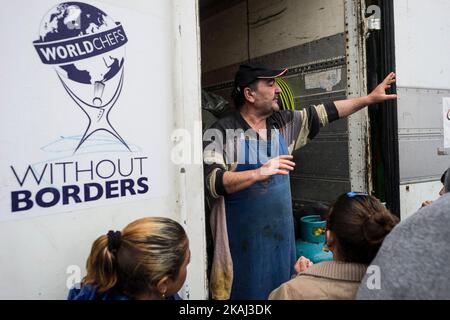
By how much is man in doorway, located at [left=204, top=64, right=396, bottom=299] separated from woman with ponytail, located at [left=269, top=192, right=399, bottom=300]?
36.1 inches

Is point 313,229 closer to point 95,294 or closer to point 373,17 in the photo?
point 373,17

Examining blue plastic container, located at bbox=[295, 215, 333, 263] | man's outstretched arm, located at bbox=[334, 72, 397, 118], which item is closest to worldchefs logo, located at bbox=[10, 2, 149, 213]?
man's outstretched arm, located at bbox=[334, 72, 397, 118]

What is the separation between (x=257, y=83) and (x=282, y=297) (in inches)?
67.2

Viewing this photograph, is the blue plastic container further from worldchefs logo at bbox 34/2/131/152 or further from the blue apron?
worldchefs logo at bbox 34/2/131/152

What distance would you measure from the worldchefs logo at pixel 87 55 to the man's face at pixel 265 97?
121 cm

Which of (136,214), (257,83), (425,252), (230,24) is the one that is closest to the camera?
(425,252)

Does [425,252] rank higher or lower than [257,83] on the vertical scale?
lower

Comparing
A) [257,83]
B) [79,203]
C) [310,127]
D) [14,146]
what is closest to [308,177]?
[310,127]

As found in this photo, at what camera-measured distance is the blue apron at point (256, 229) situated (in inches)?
99.5

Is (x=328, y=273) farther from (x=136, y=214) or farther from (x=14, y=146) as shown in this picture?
(x=14, y=146)

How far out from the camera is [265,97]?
8.88ft

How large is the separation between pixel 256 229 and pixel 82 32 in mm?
1638

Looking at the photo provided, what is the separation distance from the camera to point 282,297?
1.43 m
